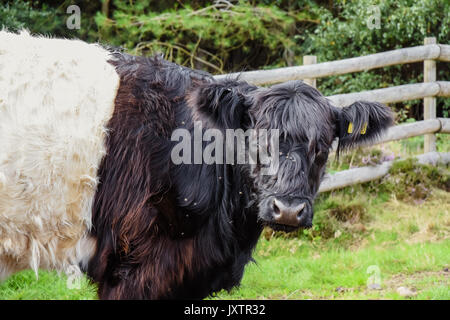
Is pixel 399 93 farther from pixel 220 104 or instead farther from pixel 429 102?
pixel 220 104

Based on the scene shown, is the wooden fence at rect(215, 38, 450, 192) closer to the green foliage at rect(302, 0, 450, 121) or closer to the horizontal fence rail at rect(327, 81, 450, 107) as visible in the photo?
the horizontal fence rail at rect(327, 81, 450, 107)

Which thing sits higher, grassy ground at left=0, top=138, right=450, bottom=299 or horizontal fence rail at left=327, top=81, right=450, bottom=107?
horizontal fence rail at left=327, top=81, right=450, bottom=107

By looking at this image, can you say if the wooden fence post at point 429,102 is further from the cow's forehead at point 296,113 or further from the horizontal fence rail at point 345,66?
the cow's forehead at point 296,113

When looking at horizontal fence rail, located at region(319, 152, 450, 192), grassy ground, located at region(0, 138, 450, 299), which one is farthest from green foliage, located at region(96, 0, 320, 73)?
horizontal fence rail, located at region(319, 152, 450, 192)

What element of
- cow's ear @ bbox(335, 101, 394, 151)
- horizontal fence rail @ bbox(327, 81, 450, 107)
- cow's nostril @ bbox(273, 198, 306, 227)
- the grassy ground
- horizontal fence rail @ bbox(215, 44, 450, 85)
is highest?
horizontal fence rail @ bbox(215, 44, 450, 85)

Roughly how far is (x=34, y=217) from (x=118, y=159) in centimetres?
59

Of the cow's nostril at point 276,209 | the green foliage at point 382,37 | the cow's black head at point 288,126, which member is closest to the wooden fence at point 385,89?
the green foliage at point 382,37

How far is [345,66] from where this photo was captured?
6699mm

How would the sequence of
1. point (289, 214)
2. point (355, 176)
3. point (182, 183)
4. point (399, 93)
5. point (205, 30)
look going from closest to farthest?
point (289, 214) < point (182, 183) < point (355, 176) < point (399, 93) < point (205, 30)

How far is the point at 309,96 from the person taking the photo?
136 inches

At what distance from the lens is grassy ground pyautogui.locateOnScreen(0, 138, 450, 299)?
4.82 meters

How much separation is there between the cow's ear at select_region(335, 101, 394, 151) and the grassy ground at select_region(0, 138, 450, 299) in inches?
60.2

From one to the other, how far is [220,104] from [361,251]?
297 centimetres

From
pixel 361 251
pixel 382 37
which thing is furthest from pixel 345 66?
pixel 382 37
